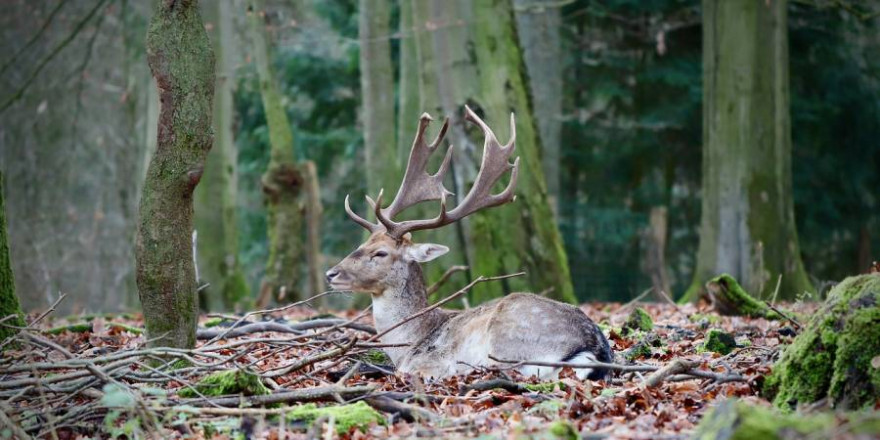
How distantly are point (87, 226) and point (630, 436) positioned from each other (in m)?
23.4

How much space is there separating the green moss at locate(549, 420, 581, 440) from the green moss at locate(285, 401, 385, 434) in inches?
45.4

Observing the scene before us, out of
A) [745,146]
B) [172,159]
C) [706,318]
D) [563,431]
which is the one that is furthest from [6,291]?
[745,146]

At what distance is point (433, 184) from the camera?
864 cm

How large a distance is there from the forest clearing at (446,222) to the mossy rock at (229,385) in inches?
0.9

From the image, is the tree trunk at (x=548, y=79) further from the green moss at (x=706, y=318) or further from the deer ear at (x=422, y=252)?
the deer ear at (x=422, y=252)

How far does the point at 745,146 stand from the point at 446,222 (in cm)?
874

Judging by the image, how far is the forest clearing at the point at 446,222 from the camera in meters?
5.69

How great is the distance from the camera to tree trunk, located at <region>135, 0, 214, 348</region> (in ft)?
21.7

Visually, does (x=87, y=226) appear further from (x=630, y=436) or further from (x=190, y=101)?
(x=630, y=436)

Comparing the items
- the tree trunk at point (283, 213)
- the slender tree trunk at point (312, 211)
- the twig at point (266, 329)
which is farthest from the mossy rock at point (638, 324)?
the slender tree trunk at point (312, 211)

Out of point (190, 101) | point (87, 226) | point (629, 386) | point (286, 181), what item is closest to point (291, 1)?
point (286, 181)

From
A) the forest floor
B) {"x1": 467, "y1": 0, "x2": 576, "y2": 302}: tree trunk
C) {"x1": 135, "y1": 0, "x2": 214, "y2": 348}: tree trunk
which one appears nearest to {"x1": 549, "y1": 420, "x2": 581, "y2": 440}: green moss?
the forest floor

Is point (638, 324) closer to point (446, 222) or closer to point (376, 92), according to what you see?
point (446, 222)

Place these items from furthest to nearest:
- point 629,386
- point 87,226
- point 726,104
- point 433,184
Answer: point 87,226, point 726,104, point 433,184, point 629,386
